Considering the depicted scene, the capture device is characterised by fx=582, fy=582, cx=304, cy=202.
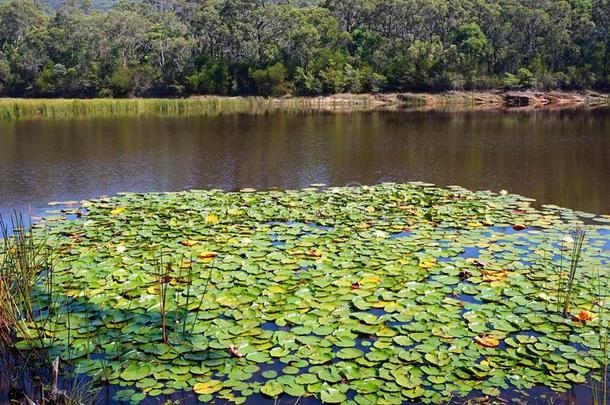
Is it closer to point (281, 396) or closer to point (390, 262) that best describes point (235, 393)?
point (281, 396)

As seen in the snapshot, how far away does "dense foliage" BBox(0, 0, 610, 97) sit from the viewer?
61875 mm

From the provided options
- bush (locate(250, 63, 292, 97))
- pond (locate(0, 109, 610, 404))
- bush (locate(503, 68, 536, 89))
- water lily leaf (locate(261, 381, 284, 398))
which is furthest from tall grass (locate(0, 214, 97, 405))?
bush (locate(503, 68, 536, 89))

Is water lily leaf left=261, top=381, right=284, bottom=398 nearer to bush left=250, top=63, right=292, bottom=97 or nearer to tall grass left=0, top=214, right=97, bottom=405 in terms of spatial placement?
tall grass left=0, top=214, right=97, bottom=405

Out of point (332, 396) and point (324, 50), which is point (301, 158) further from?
point (324, 50)

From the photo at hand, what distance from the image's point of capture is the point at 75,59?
2704 inches

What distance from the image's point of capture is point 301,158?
64.8 ft

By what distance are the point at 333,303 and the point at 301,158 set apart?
13393 mm

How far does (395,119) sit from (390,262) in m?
29.7

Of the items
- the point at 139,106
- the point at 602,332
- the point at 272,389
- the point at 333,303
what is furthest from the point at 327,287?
the point at 139,106

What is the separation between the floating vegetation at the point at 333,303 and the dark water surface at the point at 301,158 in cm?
446

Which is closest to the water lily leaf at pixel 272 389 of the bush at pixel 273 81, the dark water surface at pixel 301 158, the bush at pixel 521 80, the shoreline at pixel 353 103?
the dark water surface at pixel 301 158

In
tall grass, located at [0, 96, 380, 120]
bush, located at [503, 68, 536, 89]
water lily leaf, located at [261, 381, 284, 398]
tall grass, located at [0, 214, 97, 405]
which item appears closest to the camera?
tall grass, located at [0, 214, 97, 405]

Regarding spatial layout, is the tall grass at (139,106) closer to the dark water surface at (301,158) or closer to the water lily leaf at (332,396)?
the dark water surface at (301,158)

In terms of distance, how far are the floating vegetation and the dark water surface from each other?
4.46m
